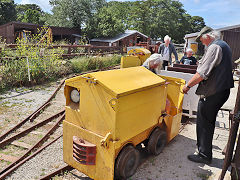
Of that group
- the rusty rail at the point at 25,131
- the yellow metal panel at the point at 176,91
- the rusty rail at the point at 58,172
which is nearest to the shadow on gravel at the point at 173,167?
the yellow metal panel at the point at 176,91

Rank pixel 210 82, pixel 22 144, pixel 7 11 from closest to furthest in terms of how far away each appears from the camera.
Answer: pixel 210 82 → pixel 22 144 → pixel 7 11

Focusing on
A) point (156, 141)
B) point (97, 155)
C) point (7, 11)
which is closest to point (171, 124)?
point (156, 141)

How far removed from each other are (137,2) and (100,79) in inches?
2053

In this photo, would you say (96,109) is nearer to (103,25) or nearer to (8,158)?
(8,158)

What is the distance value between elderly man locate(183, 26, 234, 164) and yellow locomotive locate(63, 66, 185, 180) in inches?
27.2

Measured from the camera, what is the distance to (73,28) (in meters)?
33.1

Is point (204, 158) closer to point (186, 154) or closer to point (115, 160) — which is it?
point (186, 154)

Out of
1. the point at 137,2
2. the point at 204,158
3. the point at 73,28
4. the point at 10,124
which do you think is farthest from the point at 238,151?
the point at 137,2

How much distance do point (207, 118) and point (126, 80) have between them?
1.57m

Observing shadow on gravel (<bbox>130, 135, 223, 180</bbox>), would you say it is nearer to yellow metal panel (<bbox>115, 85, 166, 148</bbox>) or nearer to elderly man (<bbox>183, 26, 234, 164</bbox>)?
elderly man (<bbox>183, 26, 234, 164</bbox>)

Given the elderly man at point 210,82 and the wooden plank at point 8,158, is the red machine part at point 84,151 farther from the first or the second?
the elderly man at point 210,82

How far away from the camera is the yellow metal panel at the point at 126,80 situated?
2.72 m

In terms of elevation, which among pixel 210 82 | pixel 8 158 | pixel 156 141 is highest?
pixel 210 82

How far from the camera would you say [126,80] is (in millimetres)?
3068
